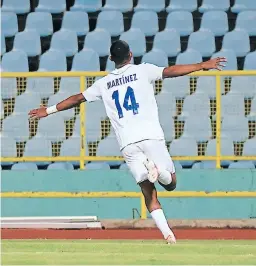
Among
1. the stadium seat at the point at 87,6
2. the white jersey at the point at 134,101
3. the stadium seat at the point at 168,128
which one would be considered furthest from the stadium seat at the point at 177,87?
the white jersey at the point at 134,101

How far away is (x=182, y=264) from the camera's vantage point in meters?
8.44

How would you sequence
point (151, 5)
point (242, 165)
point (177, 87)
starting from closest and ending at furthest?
point (177, 87)
point (242, 165)
point (151, 5)

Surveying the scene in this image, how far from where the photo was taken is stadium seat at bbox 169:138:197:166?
14.6m

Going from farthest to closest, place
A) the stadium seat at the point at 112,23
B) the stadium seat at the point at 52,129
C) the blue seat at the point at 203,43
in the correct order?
the stadium seat at the point at 112,23
the blue seat at the point at 203,43
the stadium seat at the point at 52,129

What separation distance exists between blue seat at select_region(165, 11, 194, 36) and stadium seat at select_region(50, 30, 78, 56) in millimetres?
1491

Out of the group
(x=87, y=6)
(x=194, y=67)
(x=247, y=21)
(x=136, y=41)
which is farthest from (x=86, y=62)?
(x=194, y=67)

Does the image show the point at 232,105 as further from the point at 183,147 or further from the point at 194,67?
the point at 194,67

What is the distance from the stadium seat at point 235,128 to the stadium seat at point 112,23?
3.11 meters

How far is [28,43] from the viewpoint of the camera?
55.1 feet

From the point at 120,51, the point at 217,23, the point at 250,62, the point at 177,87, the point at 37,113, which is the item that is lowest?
the point at 37,113

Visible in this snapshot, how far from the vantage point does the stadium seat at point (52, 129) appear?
14688 mm

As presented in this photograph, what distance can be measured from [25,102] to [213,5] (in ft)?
13.8

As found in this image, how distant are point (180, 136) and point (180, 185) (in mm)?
679

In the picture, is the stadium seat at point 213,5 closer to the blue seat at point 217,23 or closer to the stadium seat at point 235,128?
the blue seat at point 217,23
